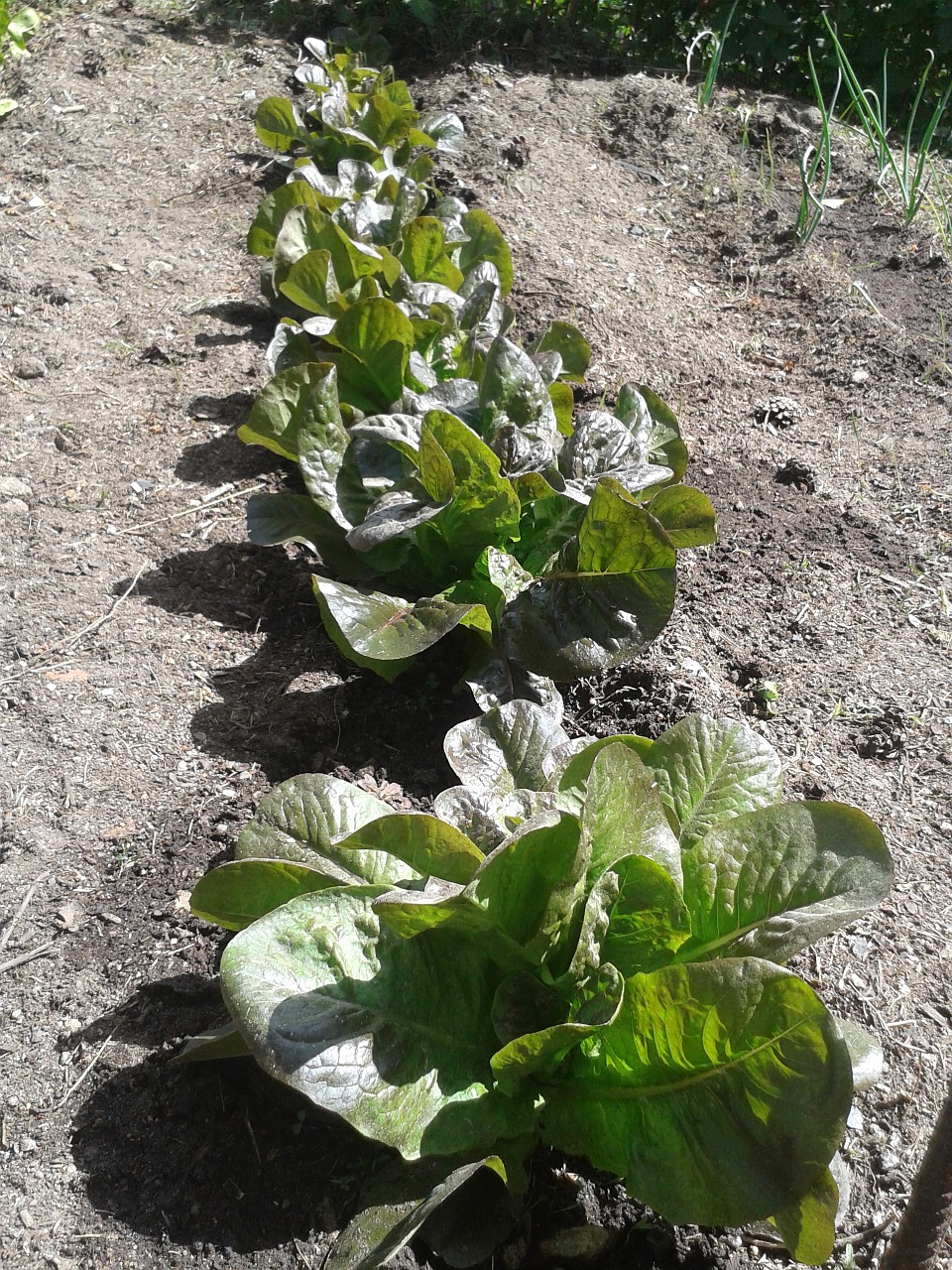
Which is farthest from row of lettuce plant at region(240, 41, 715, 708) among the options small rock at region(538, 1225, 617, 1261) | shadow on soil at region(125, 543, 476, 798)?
A: small rock at region(538, 1225, 617, 1261)

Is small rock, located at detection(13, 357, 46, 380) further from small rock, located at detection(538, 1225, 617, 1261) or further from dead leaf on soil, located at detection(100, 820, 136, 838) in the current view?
small rock, located at detection(538, 1225, 617, 1261)

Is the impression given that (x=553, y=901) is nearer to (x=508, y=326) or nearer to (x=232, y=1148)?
(x=232, y=1148)

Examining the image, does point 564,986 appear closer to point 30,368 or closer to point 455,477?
point 455,477

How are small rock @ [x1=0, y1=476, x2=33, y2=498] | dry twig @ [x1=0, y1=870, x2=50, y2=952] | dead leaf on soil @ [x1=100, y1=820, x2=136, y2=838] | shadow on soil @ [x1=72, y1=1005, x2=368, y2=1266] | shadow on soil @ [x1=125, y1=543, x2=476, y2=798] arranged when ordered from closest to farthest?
shadow on soil @ [x1=72, y1=1005, x2=368, y2=1266]
dry twig @ [x1=0, y1=870, x2=50, y2=952]
dead leaf on soil @ [x1=100, y1=820, x2=136, y2=838]
shadow on soil @ [x1=125, y1=543, x2=476, y2=798]
small rock @ [x1=0, y1=476, x2=33, y2=498]

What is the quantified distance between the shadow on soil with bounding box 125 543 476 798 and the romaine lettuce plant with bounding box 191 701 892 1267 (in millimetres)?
534

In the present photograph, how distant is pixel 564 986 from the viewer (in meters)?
1.42

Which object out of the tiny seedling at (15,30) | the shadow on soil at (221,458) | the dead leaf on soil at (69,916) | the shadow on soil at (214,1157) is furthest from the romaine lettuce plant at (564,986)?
the tiny seedling at (15,30)

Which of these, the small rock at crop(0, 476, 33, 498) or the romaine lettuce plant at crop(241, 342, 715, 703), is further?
the small rock at crop(0, 476, 33, 498)

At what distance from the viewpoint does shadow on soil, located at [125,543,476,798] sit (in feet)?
6.91

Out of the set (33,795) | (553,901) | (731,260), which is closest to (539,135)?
(731,260)

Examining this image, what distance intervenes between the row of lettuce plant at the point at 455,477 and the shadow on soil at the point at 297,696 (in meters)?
0.14

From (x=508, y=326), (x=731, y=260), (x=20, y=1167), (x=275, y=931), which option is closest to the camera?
(x=275, y=931)

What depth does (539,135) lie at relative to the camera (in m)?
4.83

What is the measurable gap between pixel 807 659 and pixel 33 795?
1693 mm
